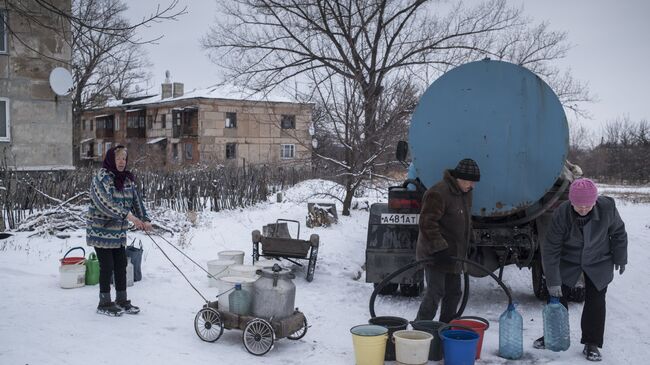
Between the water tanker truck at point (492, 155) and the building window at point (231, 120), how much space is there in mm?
40526

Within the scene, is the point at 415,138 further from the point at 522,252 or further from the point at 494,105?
the point at 522,252

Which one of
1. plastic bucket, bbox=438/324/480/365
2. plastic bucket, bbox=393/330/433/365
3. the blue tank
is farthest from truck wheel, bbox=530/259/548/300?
plastic bucket, bbox=393/330/433/365

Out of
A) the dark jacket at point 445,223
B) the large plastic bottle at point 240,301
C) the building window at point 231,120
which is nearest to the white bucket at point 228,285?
the large plastic bottle at point 240,301

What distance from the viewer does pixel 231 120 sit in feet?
155

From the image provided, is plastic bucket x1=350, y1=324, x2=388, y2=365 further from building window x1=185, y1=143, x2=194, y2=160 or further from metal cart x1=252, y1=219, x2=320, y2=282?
building window x1=185, y1=143, x2=194, y2=160

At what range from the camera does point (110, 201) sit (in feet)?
21.2

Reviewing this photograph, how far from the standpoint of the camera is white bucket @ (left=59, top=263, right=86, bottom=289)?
25.0 feet

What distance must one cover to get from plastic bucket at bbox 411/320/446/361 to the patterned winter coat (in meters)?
3.32

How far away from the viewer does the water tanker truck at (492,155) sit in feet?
23.0

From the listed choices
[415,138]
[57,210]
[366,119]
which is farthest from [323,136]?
[415,138]

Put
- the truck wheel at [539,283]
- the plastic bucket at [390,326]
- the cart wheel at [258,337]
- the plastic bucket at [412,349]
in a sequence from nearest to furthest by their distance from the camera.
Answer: the plastic bucket at [412,349] < the plastic bucket at [390,326] < the cart wheel at [258,337] < the truck wheel at [539,283]

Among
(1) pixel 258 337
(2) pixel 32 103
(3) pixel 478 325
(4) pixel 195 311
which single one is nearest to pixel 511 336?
(3) pixel 478 325

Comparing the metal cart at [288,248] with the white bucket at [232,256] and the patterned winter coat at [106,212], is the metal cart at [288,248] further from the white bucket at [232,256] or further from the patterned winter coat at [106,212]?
the patterned winter coat at [106,212]

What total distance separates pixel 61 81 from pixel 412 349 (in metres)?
17.8
